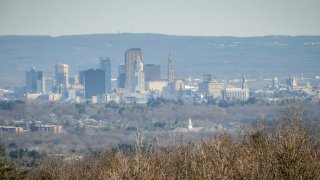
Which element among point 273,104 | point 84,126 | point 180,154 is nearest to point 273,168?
point 180,154

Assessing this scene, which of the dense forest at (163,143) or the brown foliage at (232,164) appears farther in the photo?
the dense forest at (163,143)

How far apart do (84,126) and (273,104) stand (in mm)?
32020

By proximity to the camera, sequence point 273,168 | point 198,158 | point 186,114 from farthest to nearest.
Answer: point 186,114 < point 198,158 < point 273,168

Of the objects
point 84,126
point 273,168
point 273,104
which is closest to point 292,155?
point 273,168

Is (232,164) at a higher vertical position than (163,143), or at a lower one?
higher

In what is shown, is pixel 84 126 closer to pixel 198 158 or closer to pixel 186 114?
pixel 186 114

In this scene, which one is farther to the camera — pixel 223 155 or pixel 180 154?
pixel 180 154

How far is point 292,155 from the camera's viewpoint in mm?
25156

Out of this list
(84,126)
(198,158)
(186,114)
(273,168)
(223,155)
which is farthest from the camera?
(186,114)

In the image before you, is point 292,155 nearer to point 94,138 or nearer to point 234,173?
point 234,173

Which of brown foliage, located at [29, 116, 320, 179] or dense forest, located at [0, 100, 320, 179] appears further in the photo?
dense forest, located at [0, 100, 320, 179]

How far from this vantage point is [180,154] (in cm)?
3719

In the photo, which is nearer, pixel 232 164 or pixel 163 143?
pixel 232 164

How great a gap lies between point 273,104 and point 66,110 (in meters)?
38.9
